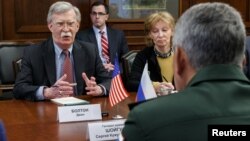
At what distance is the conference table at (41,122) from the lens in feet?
6.98

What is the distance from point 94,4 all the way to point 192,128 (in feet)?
16.7

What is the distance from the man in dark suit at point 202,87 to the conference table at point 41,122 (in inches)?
41.0

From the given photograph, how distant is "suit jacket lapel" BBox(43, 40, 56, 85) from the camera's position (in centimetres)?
319

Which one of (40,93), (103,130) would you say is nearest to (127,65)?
(40,93)

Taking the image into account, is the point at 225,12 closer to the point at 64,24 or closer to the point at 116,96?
the point at 116,96

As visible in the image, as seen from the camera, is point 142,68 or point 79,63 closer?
point 79,63

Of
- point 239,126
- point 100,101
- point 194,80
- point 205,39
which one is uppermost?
point 205,39

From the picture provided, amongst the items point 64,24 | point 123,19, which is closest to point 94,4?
point 123,19

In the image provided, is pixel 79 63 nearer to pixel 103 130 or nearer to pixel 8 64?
pixel 103 130

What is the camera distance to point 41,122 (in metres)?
2.42

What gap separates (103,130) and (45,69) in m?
1.32

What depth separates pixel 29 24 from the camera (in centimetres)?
595

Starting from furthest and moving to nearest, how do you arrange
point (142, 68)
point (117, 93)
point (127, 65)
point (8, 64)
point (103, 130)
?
point (8, 64) → point (127, 65) → point (142, 68) → point (117, 93) → point (103, 130)

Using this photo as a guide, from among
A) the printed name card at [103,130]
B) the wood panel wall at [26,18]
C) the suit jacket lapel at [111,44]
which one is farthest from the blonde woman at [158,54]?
the wood panel wall at [26,18]
